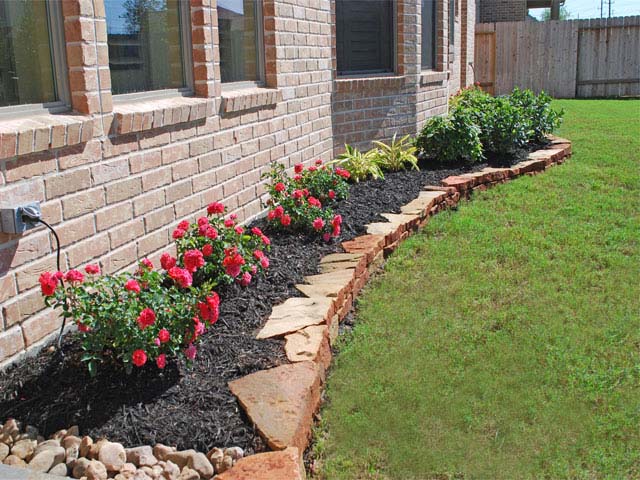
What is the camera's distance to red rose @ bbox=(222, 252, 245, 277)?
385 centimetres

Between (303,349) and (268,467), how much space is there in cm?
92

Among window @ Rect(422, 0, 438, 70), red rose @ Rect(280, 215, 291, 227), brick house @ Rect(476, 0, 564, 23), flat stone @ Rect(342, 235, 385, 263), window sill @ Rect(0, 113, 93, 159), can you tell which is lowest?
flat stone @ Rect(342, 235, 385, 263)

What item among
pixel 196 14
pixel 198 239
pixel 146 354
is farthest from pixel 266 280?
pixel 196 14

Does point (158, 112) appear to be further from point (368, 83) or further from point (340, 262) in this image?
point (368, 83)

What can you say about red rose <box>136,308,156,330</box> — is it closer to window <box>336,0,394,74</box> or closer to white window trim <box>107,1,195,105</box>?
white window trim <box>107,1,195,105</box>

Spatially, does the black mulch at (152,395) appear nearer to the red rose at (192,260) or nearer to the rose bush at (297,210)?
the red rose at (192,260)

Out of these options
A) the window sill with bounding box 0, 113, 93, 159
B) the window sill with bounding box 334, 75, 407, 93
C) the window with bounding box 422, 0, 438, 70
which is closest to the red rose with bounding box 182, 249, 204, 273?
the window sill with bounding box 0, 113, 93, 159

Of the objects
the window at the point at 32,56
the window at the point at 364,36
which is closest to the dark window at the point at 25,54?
the window at the point at 32,56

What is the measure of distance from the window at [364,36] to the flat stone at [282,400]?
16.1ft

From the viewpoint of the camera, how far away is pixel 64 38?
3.36m

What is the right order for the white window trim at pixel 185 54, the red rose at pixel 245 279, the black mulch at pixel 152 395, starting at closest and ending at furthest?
1. the black mulch at pixel 152 395
2. the red rose at pixel 245 279
3. the white window trim at pixel 185 54

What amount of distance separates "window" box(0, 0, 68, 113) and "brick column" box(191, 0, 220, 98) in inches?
50.6

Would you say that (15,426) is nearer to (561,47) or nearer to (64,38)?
(64,38)

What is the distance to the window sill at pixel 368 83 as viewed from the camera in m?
7.22
